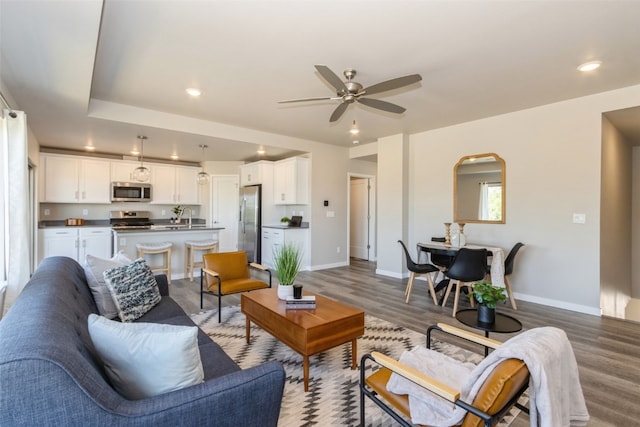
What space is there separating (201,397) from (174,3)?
7.93ft

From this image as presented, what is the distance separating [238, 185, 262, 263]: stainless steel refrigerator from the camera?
22.6ft

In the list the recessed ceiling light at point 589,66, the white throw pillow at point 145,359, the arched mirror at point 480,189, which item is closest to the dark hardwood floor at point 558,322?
the arched mirror at point 480,189

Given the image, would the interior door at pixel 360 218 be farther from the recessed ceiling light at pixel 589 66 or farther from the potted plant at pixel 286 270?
the potted plant at pixel 286 270

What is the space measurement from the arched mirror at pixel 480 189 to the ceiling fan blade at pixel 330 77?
308 cm

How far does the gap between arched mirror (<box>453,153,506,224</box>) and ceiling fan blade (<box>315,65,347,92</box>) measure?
121 inches

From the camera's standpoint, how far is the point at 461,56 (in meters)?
2.86

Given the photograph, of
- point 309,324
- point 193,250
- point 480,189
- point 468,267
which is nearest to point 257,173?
point 193,250

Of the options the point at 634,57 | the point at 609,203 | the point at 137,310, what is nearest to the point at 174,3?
the point at 137,310

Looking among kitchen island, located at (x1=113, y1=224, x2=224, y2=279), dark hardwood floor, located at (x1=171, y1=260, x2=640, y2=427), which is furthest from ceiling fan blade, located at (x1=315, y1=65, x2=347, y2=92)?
kitchen island, located at (x1=113, y1=224, x2=224, y2=279)

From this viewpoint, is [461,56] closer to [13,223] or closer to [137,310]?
[137,310]

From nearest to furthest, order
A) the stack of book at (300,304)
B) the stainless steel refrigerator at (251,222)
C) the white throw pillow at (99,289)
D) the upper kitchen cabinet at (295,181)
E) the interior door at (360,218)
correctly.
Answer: the white throw pillow at (99,289)
the stack of book at (300,304)
the upper kitchen cabinet at (295,181)
the stainless steel refrigerator at (251,222)
the interior door at (360,218)

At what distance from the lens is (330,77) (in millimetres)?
2545

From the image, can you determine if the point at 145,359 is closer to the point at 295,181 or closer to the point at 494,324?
the point at 494,324

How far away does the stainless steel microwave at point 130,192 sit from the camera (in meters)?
6.69
